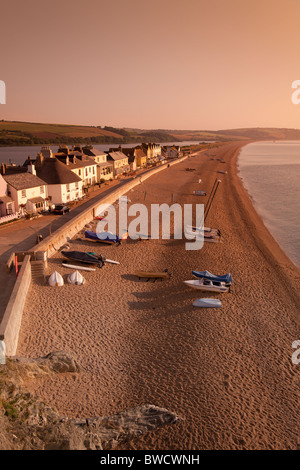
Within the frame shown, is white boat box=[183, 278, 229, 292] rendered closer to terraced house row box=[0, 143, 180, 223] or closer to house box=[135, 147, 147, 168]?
terraced house row box=[0, 143, 180, 223]

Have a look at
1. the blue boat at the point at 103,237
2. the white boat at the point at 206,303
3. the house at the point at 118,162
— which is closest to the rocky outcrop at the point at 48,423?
the white boat at the point at 206,303

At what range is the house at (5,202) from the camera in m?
30.3

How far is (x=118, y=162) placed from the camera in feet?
218

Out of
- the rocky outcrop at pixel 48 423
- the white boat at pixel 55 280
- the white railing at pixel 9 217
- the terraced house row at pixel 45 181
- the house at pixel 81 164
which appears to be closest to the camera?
the rocky outcrop at pixel 48 423

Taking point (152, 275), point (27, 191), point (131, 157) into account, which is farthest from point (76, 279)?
point (131, 157)

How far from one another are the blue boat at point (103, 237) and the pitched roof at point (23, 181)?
9.48m

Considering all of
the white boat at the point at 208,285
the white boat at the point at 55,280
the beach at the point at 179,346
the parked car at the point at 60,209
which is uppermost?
the parked car at the point at 60,209

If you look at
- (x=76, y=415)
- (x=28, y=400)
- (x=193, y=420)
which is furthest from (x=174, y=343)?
(x=28, y=400)

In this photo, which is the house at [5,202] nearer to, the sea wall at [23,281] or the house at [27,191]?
the house at [27,191]

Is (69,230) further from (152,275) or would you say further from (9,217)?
(152,275)

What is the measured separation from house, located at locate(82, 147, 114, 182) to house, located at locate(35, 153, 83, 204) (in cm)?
1713

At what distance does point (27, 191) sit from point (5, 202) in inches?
116

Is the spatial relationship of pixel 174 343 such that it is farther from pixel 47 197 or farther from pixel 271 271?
pixel 47 197
